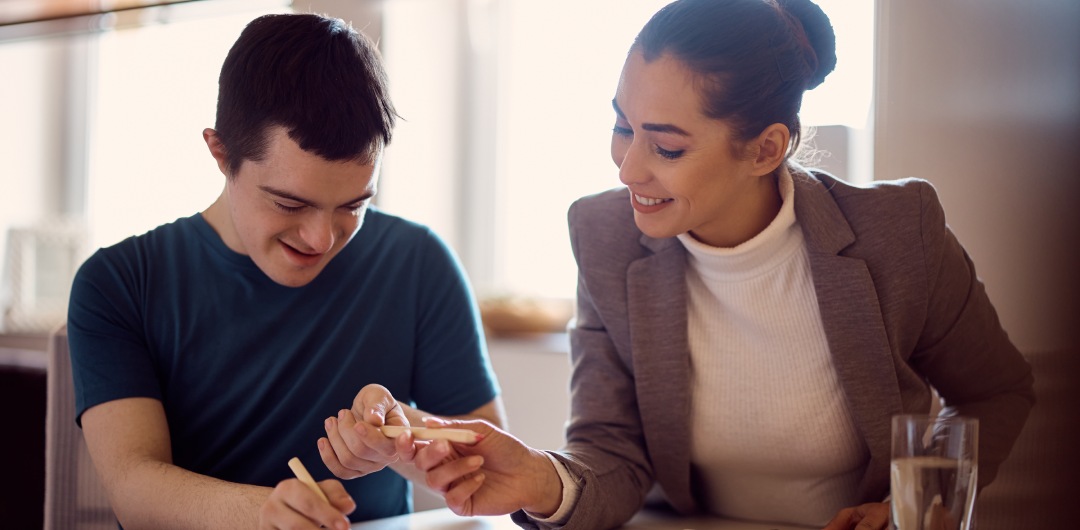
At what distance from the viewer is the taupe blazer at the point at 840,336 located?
1287 mm

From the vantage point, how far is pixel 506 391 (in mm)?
2602

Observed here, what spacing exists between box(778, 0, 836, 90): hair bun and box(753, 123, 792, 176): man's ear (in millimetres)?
82

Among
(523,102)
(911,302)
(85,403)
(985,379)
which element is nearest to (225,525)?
(85,403)

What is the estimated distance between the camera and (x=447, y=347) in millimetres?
1496

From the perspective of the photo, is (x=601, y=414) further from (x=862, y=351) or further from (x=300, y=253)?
(x=300, y=253)

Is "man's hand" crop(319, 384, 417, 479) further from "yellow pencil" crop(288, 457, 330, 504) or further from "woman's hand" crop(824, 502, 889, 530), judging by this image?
"woman's hand" crop(824, 502, 889, 530)

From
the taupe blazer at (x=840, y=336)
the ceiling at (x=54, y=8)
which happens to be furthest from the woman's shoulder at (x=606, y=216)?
the ceiling at (x=54, y=8)

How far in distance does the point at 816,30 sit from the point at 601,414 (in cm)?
63

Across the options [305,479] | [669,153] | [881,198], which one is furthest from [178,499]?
[881,198]

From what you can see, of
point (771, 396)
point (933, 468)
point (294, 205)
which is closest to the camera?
point (933, 468)

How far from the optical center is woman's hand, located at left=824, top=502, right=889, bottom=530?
1118 mm

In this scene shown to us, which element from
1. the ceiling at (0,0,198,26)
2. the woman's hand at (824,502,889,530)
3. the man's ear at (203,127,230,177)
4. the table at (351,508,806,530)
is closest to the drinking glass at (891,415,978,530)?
the woman's hand at (824,502,889,530)

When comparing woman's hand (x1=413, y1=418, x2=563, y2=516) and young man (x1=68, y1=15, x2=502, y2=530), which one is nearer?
woman's hand (x1=413, y1=418, x2=563, y2=516)

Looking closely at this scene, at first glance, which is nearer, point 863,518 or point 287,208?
point 863,518
